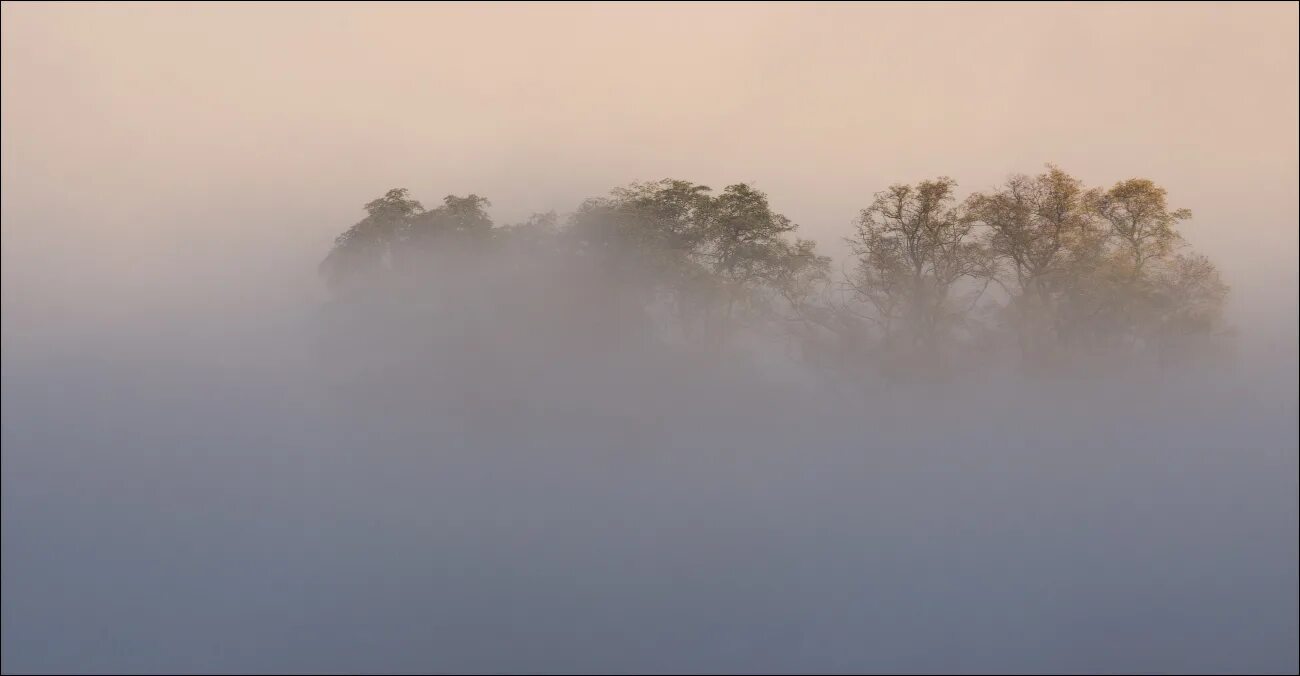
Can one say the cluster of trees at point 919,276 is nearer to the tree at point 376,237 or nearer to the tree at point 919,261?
the tree at point 919,261

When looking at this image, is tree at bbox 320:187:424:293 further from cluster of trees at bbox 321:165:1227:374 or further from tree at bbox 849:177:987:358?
tree at bbox 849:177:987:358

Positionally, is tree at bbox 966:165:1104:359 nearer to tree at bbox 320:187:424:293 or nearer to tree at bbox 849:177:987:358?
tree at bbox 849:177:987:358

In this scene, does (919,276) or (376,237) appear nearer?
(919,276)

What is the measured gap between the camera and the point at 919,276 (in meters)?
48.6

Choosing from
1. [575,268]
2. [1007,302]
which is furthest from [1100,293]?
[575,268]

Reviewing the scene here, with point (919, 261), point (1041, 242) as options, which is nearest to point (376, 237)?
point (919, 261)

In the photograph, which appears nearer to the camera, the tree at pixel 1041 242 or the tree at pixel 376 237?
the tree at pixel 1041 242

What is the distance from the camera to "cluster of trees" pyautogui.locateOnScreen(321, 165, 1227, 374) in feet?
155

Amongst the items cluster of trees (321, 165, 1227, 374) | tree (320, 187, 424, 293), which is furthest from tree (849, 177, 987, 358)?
tree (320, 187, 424, 293)

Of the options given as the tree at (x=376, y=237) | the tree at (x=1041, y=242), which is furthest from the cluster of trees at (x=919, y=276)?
the tree at (x=376, y=237)

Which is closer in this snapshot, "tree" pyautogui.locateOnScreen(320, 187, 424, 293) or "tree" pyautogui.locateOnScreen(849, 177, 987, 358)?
"tree" pyautogui.locateOnScreen(849, 177, 987, 358)

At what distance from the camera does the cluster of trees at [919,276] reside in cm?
4728

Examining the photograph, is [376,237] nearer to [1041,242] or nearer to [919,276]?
[919,276]

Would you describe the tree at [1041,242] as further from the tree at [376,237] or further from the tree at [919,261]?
the tree at [376,237]
